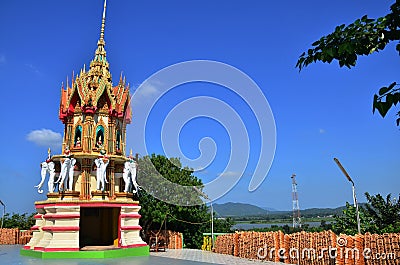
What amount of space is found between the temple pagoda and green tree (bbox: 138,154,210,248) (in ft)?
10.5

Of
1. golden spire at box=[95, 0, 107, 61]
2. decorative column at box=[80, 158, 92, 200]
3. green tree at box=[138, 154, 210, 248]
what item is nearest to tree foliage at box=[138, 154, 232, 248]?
green tree at box=[138, 154, 210, 248]

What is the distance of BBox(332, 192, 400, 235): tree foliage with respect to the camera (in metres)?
23.4

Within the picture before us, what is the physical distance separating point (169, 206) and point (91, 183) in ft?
23.2

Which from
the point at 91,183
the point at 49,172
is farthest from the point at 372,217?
the point at 49,172

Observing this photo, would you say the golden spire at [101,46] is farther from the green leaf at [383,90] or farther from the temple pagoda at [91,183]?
the green leaf at [383,90]

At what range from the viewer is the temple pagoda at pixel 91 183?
64.7 feet

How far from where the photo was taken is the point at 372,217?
2452 cm

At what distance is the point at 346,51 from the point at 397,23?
0.43 meters

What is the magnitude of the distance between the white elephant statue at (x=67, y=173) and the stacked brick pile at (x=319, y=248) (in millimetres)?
9518

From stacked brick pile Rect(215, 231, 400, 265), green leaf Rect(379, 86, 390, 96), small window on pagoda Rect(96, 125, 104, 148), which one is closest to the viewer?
green leaf Rect(379, 86, 390, 96)

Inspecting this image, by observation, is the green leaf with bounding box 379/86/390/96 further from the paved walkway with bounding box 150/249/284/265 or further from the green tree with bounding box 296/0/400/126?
the paved walkway with bounding box 150/249/284/265

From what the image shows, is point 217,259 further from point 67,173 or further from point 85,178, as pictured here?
point 67,173

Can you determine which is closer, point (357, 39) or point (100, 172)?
point (357, 39)

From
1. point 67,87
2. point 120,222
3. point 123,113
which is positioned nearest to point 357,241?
point 120,222
